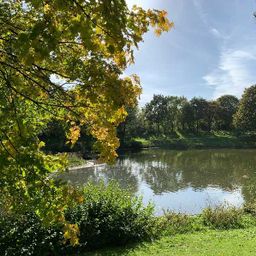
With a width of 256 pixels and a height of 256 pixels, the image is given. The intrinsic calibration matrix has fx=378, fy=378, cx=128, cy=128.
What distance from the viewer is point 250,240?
12477mm

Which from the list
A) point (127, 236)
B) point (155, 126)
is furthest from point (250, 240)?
point (155, 126)

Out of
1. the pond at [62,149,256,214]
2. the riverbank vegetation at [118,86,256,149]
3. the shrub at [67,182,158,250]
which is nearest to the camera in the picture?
the shrub at [67,182,158,250]

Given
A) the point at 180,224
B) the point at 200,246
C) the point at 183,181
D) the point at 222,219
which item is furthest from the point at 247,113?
the point at 200,246

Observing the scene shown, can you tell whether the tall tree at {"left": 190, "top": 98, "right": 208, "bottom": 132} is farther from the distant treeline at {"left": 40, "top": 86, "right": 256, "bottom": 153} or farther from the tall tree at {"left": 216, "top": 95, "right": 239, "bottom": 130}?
the tall tree at {"left": 216, "top": 95, "right": 239, "bottom": 130}

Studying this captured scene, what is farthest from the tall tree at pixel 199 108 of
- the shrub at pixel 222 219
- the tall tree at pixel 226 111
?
the shrub at pixel 222 219

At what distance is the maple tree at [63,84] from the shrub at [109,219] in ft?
22.1

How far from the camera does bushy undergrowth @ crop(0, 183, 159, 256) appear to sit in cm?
1067

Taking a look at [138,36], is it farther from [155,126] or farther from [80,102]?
[155,126]

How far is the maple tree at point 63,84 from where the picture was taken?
145 inches

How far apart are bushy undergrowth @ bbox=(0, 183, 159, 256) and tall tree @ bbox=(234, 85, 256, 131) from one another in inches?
2669

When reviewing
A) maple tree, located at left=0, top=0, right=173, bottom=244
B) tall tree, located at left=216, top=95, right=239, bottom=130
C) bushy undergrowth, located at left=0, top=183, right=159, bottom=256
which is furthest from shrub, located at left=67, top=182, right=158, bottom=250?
tall tree, located at left=216, top=95, right=239, bottom=130

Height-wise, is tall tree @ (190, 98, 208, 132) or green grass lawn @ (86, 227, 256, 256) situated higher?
tall tree @ (190, 98, 208, 132)

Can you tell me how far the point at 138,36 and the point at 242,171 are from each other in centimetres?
3426

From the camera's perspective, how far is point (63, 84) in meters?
4.97
